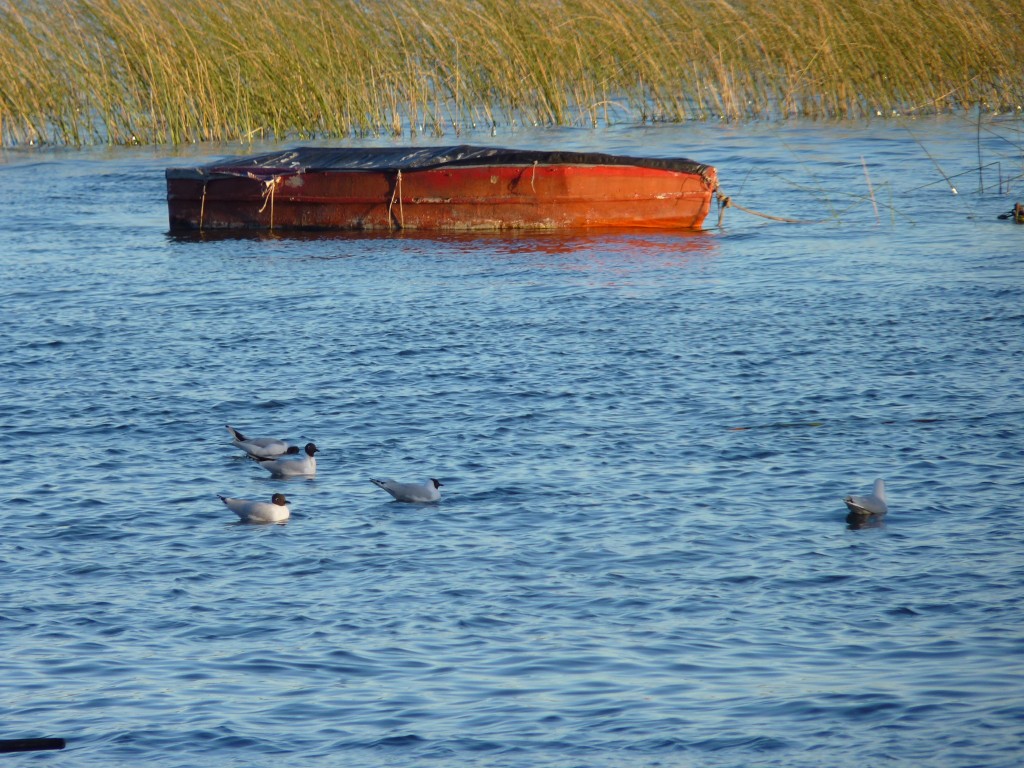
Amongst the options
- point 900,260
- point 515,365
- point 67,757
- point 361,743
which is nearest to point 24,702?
point 67,757

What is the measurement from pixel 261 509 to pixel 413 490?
0.97 metres

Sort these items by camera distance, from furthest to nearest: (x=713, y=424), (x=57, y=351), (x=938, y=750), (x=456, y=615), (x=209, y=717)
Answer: (x=57, y=351) < (x=713, y=424) < (x=456, y=615) < (x=209, y=717) < (x=938, y=750)

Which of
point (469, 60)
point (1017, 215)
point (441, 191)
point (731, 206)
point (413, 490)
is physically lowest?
point (413, 490)

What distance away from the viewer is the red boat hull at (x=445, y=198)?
1928 centimetres

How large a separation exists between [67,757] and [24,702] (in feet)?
1.84

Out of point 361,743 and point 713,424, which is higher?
point 713,424

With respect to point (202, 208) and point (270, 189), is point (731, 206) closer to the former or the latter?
point (270, 189)

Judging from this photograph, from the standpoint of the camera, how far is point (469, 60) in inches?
1064

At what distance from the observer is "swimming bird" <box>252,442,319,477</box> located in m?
9.92

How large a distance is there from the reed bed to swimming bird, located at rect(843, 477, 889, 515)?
1743 centimetres

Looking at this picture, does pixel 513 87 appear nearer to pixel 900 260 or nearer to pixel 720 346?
pixel 900 260

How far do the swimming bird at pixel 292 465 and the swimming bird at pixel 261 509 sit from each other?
0.70 metres

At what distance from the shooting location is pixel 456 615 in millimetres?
7617

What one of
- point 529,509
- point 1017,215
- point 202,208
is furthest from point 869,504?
point 202,208
